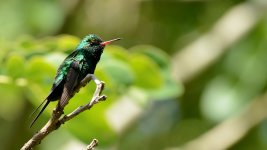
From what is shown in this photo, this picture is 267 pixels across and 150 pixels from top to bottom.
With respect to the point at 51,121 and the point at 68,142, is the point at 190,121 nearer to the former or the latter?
the point at 68,142

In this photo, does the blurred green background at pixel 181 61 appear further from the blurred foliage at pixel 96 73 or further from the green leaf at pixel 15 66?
the green leaf at pixel 15 66

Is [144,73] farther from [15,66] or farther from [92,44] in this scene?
[92,44]

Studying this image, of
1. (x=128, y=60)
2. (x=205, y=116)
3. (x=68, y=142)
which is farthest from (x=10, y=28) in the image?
(x=128, y=60)

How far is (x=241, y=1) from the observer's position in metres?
6.11

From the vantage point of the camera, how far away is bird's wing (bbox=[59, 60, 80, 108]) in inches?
72.2

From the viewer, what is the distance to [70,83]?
1.94m

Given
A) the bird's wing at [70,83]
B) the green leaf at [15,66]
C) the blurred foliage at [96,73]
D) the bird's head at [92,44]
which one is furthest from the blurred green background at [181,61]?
the bird's wing at [70,83]

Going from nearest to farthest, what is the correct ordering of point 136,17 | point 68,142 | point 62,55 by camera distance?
point 62,55 → point 68,142 → point 136,17

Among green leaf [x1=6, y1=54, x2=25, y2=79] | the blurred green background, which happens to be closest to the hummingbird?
green leaf [x1=6, y1=54, x2=25, y2=79]

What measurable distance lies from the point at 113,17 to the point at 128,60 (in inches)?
105

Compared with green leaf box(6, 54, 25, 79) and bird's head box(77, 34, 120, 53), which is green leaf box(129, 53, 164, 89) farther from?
bird's head box(77, 34, 120, 53)

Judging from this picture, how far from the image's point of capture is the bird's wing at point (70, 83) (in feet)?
6.01

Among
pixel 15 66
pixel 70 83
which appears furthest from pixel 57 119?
pixel 15 66

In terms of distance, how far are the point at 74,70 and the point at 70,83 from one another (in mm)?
94
